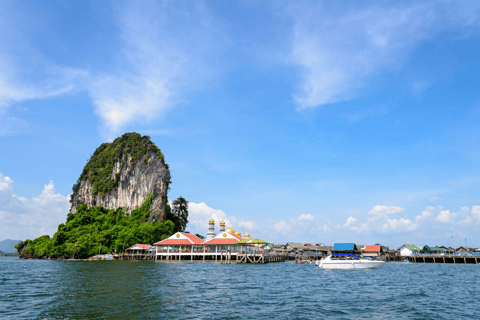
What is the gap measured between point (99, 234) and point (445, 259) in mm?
94692

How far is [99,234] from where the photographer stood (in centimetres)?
9169

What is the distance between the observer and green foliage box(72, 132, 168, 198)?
115 m

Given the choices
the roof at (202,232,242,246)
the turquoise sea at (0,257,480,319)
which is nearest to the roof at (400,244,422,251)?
the roof at (202,232,242,246)

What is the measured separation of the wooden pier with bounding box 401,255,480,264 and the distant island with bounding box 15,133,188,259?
226 ft

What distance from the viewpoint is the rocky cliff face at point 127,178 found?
345ft

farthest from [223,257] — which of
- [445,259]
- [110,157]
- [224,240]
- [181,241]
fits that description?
[110,157]

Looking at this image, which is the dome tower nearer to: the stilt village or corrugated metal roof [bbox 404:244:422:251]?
the stilt village

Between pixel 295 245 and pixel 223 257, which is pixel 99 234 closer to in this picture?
pixel 223 257

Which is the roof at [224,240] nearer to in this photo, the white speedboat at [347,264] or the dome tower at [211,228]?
the dome tower at [211,228]

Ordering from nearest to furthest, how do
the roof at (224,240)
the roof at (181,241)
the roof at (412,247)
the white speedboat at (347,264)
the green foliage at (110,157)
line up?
the white speedboat at (347,264) → the roof at (224,240) → the roof at (181,241) → the roof at (412,247) → the green foliage at (110,157)

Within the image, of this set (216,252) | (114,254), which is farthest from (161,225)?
(216,252)

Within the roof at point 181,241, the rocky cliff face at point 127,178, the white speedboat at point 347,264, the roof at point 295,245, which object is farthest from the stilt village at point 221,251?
the roof at point 295,245

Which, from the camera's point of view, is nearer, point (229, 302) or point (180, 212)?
point (229, 302)

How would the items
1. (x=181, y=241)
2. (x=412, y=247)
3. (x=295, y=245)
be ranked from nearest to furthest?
(x=181, y=241)
(x=412, y=247)
(x=295, y=245)
